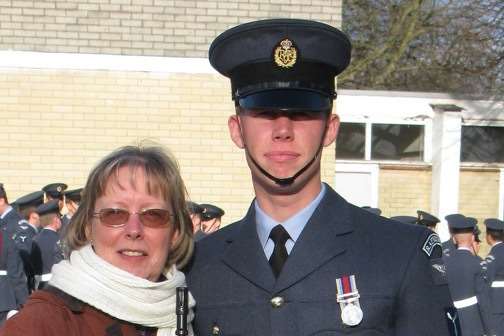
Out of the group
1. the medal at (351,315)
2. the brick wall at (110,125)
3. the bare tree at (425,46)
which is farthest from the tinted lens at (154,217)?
the bare tree at (425,46)

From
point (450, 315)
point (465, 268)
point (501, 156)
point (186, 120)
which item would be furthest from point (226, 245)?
point (501, 156)

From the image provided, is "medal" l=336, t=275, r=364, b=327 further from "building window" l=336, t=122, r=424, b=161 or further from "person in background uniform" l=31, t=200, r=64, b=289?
"building window" l=336, t=122, r=424, b=161

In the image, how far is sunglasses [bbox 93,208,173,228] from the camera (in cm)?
302

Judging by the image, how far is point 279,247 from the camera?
9.71 feet

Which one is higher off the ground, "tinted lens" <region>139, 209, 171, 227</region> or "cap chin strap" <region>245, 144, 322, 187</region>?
"cap chin strap" <region>245, 144, 322, 187</region>

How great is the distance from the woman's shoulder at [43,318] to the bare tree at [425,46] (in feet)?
55.1

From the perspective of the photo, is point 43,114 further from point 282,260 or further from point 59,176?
point 282,260

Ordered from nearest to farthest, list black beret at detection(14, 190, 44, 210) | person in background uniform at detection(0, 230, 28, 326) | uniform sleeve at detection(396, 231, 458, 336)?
uniform sleeve at detection(396, 231, 458, 336) < person in background uniform at detection(0, 230, 28, 326) < black beret at detection(14, 190, 44, 210)

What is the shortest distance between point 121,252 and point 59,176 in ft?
34.5

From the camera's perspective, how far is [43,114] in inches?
520

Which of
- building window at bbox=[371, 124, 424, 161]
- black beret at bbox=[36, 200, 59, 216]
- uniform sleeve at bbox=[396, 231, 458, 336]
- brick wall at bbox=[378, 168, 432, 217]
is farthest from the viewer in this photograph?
building window at bbox=[371, 124, 424, 161]

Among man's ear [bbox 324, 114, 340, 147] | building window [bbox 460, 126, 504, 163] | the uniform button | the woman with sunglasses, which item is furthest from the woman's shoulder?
building window [bbox 460, 126, 504, 163]

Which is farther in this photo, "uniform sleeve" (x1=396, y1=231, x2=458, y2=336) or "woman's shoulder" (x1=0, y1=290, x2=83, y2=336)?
"uniform sleeve" (x1=396, y1=231, x2=458, y2=336)

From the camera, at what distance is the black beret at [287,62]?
288 cm
